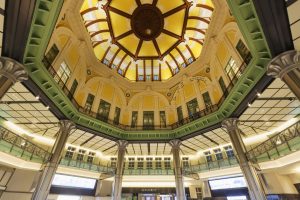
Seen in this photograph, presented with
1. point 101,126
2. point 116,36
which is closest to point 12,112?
point 101,126

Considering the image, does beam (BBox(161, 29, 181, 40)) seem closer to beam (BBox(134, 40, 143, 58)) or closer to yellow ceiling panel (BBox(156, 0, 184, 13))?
yellow ceiling panel (BBox(156, 0, 184, 13))

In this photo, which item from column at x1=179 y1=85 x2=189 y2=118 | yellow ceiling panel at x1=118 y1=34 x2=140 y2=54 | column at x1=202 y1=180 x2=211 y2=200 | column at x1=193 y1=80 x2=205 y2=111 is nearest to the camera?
column at x1=193 y1=80 x2=205 y2=111

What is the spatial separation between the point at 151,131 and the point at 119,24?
13.1m

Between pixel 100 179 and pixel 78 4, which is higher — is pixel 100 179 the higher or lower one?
the lower one

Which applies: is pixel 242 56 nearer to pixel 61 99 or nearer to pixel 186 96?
pixel 186 96

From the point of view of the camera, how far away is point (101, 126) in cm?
1886

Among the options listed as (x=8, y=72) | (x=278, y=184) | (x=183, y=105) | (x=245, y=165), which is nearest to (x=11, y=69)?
(x=8, y=72)

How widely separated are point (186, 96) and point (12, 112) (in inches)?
720

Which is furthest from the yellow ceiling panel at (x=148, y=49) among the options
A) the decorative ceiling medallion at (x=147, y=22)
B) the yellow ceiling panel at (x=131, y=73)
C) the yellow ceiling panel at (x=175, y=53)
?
the yellow ceiling panel at (x=175, y=53)

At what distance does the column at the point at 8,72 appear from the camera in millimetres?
9195

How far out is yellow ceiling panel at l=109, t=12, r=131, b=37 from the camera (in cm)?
1948

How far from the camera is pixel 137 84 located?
76.1 feet

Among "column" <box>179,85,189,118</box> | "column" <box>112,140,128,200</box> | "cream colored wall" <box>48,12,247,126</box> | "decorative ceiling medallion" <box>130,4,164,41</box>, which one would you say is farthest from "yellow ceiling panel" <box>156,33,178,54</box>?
"column" <box>112,140,128,200</box>

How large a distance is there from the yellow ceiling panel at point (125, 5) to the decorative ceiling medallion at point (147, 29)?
95mm
